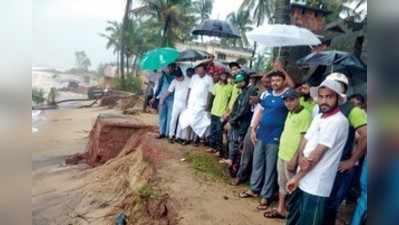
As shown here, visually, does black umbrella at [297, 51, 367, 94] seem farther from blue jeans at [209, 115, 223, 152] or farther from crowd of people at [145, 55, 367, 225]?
blue jeans at [209, 115, 223, 152]

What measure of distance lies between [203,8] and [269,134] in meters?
25.5

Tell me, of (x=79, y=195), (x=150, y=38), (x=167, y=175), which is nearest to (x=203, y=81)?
(x=167, y=175)

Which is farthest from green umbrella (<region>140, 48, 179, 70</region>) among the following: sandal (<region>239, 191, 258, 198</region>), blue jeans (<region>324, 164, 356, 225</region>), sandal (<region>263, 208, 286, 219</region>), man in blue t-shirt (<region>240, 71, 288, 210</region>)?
blue jeans (<region>324, 164, 356, 225</region>)

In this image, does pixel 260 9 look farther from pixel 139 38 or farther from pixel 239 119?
pixel 239 119

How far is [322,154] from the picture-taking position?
9.16ft

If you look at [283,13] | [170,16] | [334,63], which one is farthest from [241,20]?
[334,63]

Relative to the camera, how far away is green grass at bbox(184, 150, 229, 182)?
209 inches

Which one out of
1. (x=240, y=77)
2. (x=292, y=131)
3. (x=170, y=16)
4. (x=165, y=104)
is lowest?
(x=165, y=104)

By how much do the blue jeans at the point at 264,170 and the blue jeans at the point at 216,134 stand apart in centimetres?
152

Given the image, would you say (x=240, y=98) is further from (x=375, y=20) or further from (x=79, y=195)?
(x=375, y=20)

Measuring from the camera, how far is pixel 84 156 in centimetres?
977

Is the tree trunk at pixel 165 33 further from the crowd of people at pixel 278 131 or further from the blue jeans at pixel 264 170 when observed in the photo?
the blue jeans at pixel 264 170

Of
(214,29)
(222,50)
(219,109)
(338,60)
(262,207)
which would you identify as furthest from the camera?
(222,50)

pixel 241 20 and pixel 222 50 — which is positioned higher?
pixel 241 20
